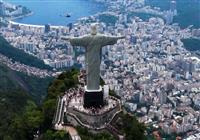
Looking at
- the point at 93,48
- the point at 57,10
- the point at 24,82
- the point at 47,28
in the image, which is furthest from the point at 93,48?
the point at 57,10

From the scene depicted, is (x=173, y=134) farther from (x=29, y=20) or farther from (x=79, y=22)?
(x=29, y=20)

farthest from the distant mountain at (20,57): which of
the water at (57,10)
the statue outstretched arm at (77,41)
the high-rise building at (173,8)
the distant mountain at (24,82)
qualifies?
the high-rise building at (173,8)

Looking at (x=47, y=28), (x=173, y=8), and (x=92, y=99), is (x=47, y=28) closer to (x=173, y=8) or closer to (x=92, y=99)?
(x=173, y=8)

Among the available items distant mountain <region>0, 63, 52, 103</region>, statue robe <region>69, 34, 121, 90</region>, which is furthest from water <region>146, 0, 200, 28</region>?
statue robe <region>69, 34, 121, 90</region>

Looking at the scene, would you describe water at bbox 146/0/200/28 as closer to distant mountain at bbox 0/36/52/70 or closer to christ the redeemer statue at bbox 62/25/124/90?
distant mountain at bbox 0/36/52/70

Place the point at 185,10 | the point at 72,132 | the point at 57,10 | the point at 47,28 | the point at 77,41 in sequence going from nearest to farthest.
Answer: the point at 72,132 → the point at 77,41 → the point at 47,28 → the point at 57,10 → the point at 185,10

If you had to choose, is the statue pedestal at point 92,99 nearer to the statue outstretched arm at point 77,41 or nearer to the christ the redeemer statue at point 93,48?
the christ the redeemer statue at point 93,48
